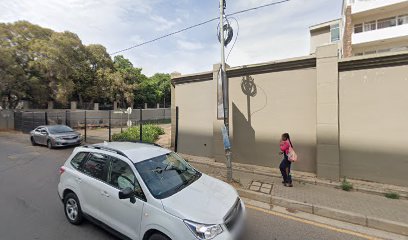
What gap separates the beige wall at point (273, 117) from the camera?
23.7ft

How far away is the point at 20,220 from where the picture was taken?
4.61 m

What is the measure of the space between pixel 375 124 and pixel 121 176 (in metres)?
6.43

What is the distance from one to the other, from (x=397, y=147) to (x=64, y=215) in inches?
316

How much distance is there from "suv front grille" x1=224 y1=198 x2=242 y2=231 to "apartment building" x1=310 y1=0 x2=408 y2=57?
2337cm

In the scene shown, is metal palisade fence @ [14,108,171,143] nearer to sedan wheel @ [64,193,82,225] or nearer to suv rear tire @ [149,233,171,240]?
sedan wheel @ [64,193,82,225]

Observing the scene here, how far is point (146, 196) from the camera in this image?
3.32 m

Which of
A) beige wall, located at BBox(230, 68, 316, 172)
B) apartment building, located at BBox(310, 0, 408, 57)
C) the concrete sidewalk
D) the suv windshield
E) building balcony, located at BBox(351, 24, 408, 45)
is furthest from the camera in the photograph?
apartment building, located at BBox(310, 0, 408, 57)

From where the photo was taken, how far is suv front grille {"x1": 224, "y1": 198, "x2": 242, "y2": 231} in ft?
10.3

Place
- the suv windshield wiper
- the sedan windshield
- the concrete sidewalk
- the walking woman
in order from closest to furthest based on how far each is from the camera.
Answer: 1. the suv windshield wiper
2. the concrete sidewalk
3. the walking woman
4. the sedan windshield

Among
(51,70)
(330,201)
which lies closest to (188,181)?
(330,201)

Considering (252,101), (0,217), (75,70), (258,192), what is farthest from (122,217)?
(75,70)

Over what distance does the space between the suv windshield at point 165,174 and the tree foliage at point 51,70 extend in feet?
84.5

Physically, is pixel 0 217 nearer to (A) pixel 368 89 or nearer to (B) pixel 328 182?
(B) pixel 328 182

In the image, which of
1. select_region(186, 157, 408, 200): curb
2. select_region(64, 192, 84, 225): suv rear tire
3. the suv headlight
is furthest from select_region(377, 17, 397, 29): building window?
select_region(64, 192, 84, 225): suv rear tire
